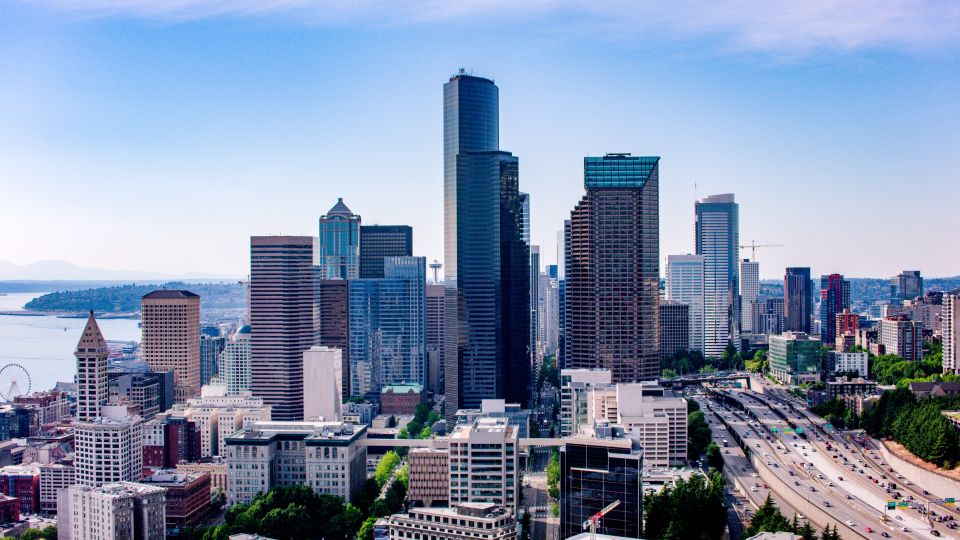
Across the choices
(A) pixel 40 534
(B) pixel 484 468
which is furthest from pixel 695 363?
(A) pixel 40 534

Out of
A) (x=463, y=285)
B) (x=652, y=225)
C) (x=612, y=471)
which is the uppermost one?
(x=652, y=225)

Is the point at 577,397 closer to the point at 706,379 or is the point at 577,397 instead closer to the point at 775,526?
the point at 775,526

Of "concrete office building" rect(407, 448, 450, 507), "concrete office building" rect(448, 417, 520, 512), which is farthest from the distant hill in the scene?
"concrete office building" rect(448, 417, 520, 512)

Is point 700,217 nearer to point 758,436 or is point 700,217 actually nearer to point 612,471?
point 758,436

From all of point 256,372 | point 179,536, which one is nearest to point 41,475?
point 179,536

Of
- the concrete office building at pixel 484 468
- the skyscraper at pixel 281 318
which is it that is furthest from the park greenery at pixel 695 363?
the concrete office building at pixel 484 468

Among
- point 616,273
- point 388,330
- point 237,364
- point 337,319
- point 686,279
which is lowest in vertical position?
point 237,364

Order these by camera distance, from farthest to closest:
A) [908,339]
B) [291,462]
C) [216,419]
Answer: [908,339]
[216,419]
[291,462]
